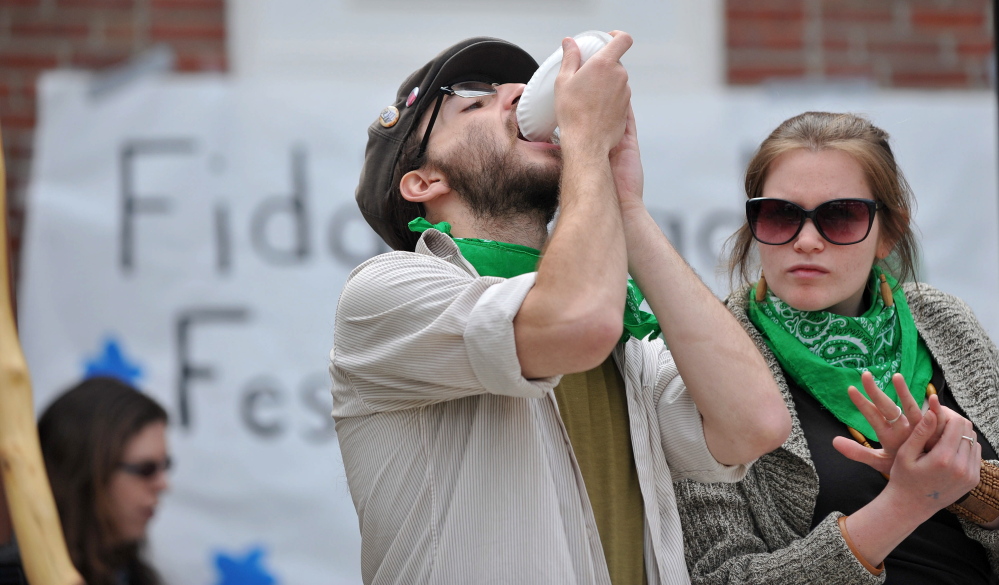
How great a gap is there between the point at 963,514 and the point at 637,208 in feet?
2.57

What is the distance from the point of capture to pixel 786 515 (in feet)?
6.27

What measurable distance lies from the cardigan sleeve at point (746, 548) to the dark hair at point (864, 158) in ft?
1.99

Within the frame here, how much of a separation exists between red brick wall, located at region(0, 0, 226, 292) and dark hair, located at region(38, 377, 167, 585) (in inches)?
40.3

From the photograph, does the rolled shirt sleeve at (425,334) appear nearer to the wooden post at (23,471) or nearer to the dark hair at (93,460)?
the wooden post at (23,471)

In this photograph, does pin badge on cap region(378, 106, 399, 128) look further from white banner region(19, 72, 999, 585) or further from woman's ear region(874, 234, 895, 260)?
white banner region(19, 72, 999, 585)

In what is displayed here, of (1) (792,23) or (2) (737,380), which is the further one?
(1) (792,23)

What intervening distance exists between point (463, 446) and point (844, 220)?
861 mm

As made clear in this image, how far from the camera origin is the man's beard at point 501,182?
1933 millimetres

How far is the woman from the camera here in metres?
1.74

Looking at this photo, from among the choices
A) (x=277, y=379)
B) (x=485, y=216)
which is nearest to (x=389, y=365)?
(x=485, y=216)

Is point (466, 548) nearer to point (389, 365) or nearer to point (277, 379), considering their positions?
point (389, 365)

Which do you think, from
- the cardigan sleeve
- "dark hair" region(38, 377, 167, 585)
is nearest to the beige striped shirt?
the cardigan sleeve

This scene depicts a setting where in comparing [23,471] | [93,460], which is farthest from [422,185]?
[93,460]

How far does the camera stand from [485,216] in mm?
1960
